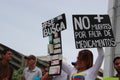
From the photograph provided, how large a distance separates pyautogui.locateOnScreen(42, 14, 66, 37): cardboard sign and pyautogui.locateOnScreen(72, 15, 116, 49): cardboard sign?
394mm

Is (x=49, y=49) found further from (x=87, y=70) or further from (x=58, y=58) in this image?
(x=87, y=70)

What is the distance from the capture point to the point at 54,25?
8.62 metres

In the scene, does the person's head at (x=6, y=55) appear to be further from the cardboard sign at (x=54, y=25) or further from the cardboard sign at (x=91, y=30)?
the cardboard sign at (x=91, y=30)

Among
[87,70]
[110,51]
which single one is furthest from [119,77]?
[110,51]

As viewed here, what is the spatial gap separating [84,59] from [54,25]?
1.18m

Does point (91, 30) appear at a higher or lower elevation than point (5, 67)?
higher

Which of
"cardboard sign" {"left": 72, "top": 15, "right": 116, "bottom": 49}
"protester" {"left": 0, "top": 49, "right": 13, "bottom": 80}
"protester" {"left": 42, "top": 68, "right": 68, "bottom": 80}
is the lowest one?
"protester" {"left": 42, "top": 68, "right": 68, "bottom": 80}

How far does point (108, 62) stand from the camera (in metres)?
18.8

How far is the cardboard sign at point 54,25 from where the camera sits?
27.7 feet

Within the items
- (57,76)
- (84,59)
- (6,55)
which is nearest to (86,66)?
(84,59)

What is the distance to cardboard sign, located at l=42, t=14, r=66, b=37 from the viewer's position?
844cm

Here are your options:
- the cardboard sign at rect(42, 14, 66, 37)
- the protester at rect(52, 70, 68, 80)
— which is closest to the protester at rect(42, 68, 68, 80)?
the protester at rect(52, 70, 68, 80)

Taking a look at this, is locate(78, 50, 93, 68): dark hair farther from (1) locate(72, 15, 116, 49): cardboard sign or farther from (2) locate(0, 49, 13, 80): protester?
(2) locate(0, 49, 13, 80): protester

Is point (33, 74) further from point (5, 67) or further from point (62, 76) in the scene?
point (62, 76)
